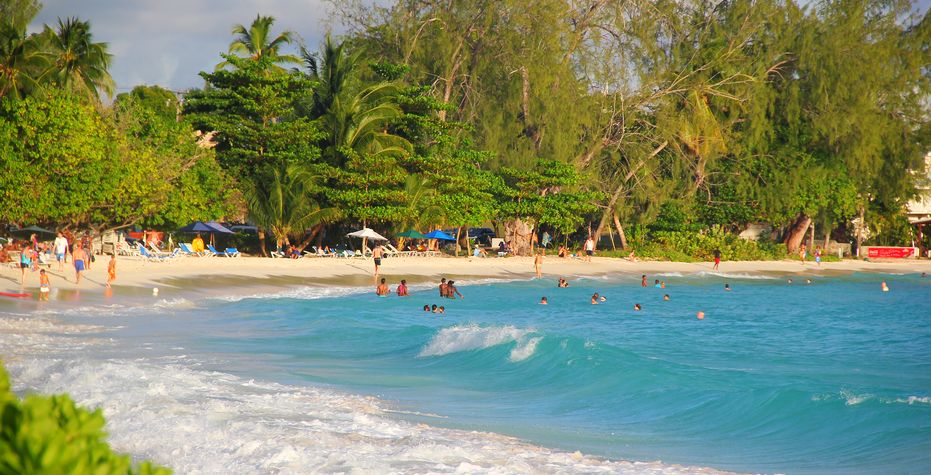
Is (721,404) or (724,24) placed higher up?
(724,24)

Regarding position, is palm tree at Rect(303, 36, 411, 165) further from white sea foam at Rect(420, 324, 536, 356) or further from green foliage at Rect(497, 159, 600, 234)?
white sea foam at Rect(420, 324, 536, 356)

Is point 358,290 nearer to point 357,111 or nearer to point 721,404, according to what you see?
point 357,111

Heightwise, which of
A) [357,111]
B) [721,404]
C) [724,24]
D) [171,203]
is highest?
[724,24]

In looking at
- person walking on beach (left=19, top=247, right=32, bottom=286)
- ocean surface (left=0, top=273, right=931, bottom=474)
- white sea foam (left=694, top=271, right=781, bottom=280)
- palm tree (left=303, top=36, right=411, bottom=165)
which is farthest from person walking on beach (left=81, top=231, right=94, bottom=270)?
white sea foam (left=694, top=271, right=781, bottom=280)

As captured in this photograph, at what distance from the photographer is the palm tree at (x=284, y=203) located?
4106cm

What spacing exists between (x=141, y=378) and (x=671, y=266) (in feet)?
133

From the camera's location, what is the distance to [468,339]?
1956 cm

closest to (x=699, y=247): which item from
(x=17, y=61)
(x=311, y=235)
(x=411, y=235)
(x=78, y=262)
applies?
(x=411, y=235)

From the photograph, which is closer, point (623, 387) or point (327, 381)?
point (327, 381)

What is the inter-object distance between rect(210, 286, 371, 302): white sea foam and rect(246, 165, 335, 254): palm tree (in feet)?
31.8

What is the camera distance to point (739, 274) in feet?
157

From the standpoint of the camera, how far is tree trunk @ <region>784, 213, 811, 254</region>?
5963 centimetres

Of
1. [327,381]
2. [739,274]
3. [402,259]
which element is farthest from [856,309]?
[327,381]

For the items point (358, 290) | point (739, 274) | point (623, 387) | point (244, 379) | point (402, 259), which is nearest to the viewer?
point (244, 379)
